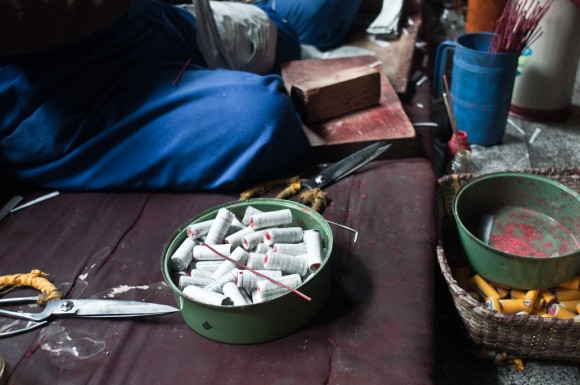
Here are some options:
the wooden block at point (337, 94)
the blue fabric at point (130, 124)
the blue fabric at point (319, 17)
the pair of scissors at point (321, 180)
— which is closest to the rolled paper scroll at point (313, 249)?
the pair of scissors at point (321, 180)

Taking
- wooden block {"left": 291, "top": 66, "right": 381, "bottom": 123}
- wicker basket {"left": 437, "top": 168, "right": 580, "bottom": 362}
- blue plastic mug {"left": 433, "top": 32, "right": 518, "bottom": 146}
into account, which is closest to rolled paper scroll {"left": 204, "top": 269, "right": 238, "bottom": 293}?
wicker basket {"left": 437, "top": 168, "right": 580, "bottom": 362}

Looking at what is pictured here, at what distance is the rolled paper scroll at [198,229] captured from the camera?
1007 millimetres

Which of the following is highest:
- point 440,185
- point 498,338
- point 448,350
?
point 440,185

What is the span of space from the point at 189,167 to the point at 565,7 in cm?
152

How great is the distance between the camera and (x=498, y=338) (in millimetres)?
1084

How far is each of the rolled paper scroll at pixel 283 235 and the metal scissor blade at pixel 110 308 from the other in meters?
0.22

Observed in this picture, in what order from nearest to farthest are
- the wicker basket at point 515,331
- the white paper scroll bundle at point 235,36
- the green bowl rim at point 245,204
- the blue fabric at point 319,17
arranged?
the green bowl rim at point 245,204 < the wicker basket at point 515,331 < the white paper scroll bundle at point 235,36 < the blue fabric at point 319,17

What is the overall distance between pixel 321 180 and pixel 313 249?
0.37 metres

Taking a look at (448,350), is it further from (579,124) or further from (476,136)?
(579,124)

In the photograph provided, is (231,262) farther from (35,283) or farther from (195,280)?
(35,283)

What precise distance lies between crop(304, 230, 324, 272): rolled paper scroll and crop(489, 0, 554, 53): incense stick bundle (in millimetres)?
1152

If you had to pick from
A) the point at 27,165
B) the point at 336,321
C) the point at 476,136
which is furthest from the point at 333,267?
the point at 476,136

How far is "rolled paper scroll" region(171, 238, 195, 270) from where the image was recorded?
96 cm

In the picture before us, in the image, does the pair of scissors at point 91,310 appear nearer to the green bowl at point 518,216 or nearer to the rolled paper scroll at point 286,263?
the rolled paper scroll at point 286,263
